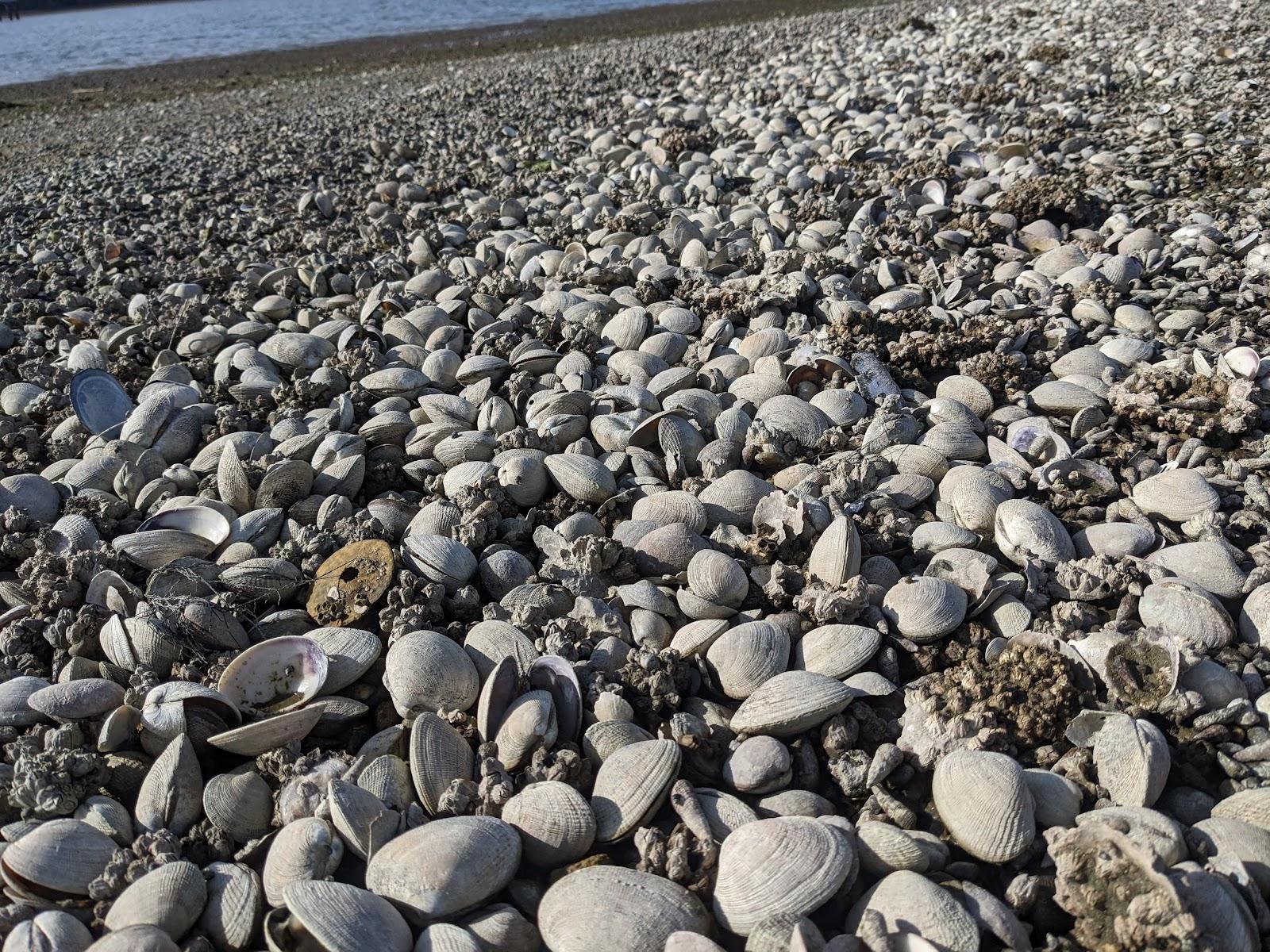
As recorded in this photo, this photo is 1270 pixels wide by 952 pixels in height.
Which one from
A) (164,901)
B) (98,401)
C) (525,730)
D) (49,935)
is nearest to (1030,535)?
(525,730)

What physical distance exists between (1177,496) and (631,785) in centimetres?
253

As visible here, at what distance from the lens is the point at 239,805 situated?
2.42 m

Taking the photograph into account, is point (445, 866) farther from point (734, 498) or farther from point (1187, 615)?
point (1187, 615)

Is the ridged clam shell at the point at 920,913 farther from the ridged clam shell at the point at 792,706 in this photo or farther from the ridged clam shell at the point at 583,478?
the ridged clam shell at the point at 583,478

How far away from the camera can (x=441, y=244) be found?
22.6 ft

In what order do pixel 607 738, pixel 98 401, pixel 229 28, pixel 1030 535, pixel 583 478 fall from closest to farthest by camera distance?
→ pixel 607 738 < pixel 1030 535 < pixel 583 478 < pixel 98 401 < pixel 229 28

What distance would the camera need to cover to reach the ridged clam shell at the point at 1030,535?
123 inches

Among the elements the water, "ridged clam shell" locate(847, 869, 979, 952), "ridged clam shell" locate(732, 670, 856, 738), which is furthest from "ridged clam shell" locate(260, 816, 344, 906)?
the water

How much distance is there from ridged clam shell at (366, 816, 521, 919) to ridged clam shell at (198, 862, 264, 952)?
0.30m

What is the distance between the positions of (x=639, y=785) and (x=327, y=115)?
12825 mm

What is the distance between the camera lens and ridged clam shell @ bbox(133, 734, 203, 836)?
241 centimetres

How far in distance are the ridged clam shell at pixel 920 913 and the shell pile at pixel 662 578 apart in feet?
0.04

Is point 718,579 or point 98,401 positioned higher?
point 98,401

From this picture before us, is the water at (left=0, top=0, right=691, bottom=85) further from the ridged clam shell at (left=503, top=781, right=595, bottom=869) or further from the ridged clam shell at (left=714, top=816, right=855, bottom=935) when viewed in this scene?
the ridged clam shell at (left=714, top=816, right=855, bottom=935)
